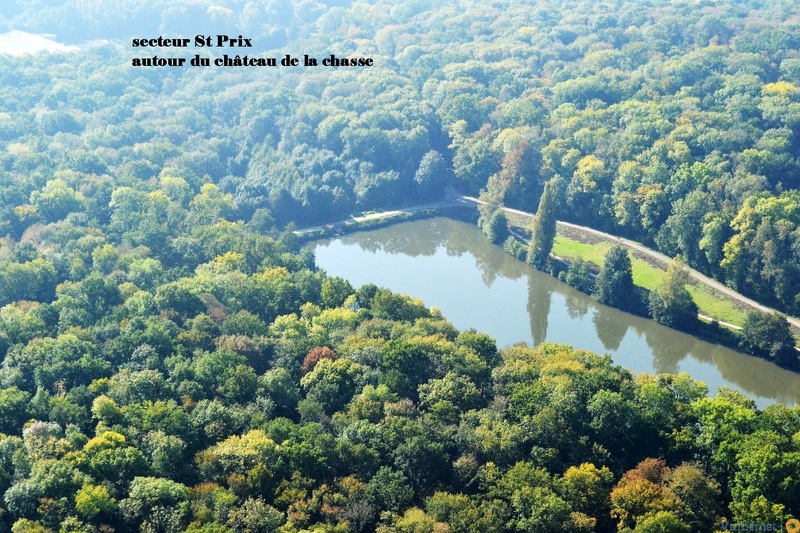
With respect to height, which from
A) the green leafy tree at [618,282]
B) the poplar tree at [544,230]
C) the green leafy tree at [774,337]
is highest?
the poplar tree at [544,230]

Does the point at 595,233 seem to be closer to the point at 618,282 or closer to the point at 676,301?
the point at 618,282

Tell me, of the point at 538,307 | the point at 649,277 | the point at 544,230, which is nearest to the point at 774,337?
the point at 649,277

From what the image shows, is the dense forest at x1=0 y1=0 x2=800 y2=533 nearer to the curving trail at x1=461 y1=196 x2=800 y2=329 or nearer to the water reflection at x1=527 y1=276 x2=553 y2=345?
the curving trail at x1=461 y1=196 x2=800 y2=329

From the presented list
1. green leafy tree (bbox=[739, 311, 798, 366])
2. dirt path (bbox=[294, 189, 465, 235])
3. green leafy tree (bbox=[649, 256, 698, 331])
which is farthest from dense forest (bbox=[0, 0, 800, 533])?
green leafy tree (bbox=[649, 256, 698, 331])

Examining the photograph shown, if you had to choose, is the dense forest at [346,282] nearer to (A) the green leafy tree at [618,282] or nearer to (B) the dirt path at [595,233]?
(B) the dirt path at [595,233]

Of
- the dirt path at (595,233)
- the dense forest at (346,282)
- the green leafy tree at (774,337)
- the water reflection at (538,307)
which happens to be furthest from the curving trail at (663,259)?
the water reflection at (538,307)

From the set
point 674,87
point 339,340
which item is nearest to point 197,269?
point 339,340

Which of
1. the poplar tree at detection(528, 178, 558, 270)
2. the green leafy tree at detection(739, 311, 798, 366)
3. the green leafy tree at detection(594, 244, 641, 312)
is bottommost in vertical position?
the green leafy tree at detection(739, 311, 798, 366)
